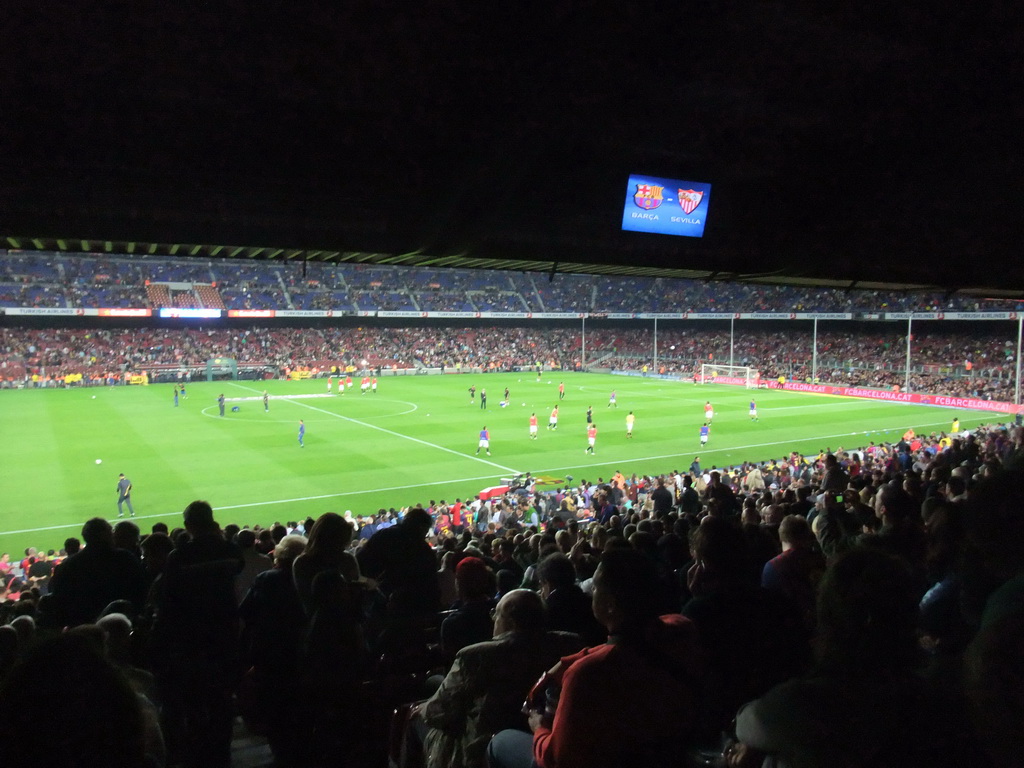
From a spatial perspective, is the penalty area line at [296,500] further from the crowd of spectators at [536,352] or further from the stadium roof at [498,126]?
the crowd of spectators at [536,352]

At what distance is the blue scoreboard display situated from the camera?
Answer: 28.4 ft

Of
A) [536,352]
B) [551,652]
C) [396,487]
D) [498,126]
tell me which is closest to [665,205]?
[498,126]

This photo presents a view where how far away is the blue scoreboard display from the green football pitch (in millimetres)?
13411

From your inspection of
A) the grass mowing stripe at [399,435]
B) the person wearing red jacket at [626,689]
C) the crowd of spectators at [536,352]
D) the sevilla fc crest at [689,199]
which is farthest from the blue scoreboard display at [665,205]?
the crowd of spectators at [536,352]

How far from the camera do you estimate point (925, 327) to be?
196 feet

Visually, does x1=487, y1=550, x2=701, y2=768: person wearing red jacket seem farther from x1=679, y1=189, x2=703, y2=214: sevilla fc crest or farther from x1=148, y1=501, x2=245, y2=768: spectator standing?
x1=679, y1=189, x2=703, y2=214: sevilla fc crest

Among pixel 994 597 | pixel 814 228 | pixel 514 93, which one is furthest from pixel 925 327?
pixel 994 597

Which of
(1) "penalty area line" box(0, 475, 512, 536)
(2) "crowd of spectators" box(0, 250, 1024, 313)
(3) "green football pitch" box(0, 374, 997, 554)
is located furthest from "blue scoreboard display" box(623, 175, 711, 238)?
(2) "crowd of spectators" box(0, 250, 1024, 313)

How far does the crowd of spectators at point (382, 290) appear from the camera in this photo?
191 ft

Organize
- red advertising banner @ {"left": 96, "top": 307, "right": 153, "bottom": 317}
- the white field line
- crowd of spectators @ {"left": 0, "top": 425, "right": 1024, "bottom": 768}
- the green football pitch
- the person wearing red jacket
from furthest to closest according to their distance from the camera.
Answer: red advertising banner @ {"left": 96, "top": 307, "right": 153, "bottom": 317}, the green football pitch, the white field line, the person wearing red jacket, crowd of spectators @ {"left": 0, "top": 425, "right": 1024, "bottom": 768}

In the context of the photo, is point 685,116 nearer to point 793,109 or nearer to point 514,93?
point 793,109

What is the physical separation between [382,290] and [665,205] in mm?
65540

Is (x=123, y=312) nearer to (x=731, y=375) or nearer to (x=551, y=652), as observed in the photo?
(x=731, y=375)

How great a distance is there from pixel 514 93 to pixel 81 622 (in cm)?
637
